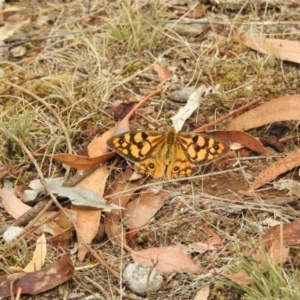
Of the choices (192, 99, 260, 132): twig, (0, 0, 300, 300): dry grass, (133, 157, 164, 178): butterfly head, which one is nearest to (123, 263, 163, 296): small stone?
(0, 0, 300, 300): dry grass

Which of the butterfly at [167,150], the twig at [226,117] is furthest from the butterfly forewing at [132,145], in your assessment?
the twig at [226,117]

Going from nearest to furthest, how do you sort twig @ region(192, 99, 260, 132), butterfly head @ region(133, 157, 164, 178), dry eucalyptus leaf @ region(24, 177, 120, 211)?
dry eucalyptus leaf @ region(24, 177, 120, 211), butterfly head @ region(133, 157, 164, 178), twig @ region(192, 99, 260, 132)

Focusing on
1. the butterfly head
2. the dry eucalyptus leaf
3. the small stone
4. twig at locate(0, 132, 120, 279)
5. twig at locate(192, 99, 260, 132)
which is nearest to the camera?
the small stone

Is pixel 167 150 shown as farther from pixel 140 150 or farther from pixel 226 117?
pixel 226 117

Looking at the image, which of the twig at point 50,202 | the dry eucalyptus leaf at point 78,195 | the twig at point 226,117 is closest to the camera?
the twig at point 50,202

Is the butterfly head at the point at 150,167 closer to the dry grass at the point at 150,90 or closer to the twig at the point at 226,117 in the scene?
the dry grass at the point at 150,90

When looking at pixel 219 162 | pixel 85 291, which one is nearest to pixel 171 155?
pixel 219 162

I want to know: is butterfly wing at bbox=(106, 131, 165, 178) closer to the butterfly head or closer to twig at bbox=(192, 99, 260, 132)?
the butterfly head
